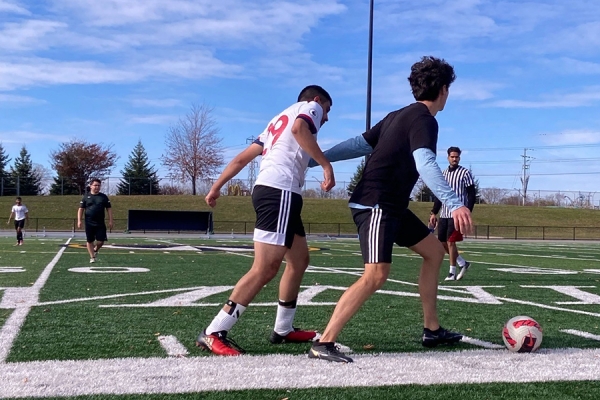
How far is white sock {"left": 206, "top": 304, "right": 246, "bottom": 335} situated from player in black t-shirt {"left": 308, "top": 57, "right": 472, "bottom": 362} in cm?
58

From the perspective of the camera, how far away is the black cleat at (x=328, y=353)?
3840 mm

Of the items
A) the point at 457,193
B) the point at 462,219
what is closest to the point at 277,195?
the point at 462,219

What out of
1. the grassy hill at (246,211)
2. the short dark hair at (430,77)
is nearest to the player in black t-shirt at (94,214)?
the short dark hair at (430,77)

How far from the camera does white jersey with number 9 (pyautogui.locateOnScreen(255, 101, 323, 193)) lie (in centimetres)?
416

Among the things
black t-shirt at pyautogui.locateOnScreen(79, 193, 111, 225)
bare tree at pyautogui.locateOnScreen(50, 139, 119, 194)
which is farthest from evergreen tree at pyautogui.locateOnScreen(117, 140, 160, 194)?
black t-shirt at pyautogui.locateOnScreen(79, 193, 111, 225)

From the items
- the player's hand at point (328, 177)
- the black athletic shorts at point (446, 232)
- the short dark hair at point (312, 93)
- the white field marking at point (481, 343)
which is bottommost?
the white field marking at point (481, 343)

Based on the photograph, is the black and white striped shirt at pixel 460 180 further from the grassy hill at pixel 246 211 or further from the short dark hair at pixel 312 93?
the grassy hill at pixel 246 211

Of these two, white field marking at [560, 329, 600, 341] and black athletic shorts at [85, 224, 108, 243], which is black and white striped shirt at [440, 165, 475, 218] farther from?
black athletic shorts at [85, 224, 108, 243]

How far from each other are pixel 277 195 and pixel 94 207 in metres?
9.83

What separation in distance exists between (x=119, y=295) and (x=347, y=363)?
4.03 metres

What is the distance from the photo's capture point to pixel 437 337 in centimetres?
444

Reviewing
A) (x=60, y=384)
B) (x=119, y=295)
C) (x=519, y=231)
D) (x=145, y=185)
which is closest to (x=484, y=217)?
(x=519, y=231)

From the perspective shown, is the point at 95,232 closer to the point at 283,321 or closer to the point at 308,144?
the point at 283,321

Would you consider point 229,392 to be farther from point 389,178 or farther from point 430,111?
point 430,111
